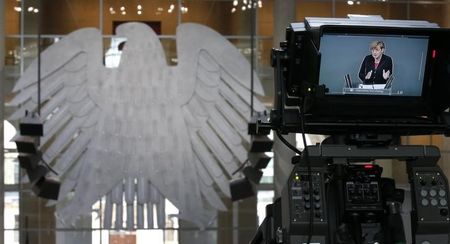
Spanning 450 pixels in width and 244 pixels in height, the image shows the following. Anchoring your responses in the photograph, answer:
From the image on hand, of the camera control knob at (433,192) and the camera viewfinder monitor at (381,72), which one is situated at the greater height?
the camera viewfinder monitor at (381,72)

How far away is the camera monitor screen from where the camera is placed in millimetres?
2678

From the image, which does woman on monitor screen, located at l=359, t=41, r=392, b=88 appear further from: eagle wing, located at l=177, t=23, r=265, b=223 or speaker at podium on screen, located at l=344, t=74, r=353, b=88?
eagle wing, located at l=177, t=23, r=265, b=223

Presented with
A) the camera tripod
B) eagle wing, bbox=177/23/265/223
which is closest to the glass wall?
eagle wing, bbox=177/23/265/223

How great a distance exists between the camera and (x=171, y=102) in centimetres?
998

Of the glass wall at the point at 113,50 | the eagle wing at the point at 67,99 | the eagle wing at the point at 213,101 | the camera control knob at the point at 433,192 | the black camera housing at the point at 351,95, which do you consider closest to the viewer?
the black camera housing at the point at 351,95

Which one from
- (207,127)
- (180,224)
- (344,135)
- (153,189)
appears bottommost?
(180,224)

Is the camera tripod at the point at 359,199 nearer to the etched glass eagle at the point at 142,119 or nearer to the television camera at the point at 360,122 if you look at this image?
the television camera at the point at 360,122

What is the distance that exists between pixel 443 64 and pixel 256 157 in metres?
6.57

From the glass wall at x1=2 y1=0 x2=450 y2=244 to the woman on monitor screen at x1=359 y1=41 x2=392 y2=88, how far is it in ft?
26.6

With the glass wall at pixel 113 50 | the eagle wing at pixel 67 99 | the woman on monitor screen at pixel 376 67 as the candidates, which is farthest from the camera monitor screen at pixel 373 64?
the glass wall at pixel 113 50

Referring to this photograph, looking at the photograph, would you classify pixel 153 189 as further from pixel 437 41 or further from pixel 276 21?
pixel 437 41

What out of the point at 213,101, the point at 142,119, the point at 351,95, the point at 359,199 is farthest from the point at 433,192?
the point at 142,119

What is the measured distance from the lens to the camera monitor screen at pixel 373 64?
8.79 ft

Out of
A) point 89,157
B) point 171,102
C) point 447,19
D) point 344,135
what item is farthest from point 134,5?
point 344,135
